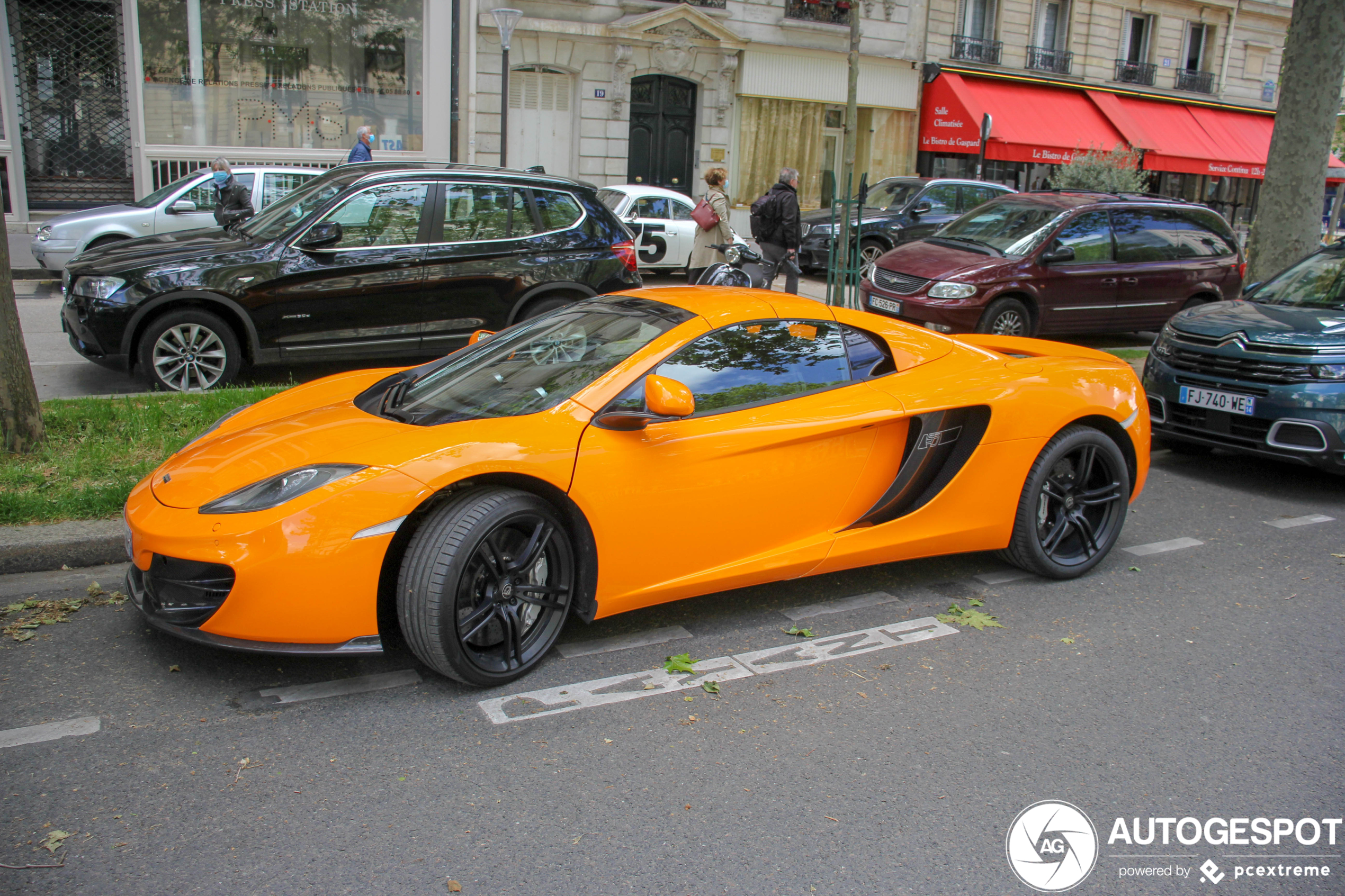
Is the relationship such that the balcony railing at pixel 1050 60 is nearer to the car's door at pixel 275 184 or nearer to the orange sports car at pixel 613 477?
the car's door at pixel 275 184

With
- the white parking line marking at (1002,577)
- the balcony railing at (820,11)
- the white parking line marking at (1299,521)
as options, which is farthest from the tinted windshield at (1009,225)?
the balcony railing at (820,11)

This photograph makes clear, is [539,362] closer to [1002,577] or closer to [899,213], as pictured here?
[1002,577]

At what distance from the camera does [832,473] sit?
420cm

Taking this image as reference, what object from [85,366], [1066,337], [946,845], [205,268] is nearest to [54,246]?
[85,366]

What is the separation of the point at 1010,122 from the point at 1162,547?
69.7 feet

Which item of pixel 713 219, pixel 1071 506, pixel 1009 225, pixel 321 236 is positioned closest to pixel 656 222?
pixel 713 219

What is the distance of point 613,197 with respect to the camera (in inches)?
606

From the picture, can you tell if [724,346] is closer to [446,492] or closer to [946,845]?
[446,492]

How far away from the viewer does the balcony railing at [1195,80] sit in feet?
93.9

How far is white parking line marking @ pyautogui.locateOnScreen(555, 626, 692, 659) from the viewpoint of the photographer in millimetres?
3959

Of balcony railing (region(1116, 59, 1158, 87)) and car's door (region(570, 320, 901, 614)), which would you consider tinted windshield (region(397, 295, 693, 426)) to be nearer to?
car's door (region(570, 320, 901, 614))

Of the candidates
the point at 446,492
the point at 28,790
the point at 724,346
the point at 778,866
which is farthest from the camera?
the point at 724,346

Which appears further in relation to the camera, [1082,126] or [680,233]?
[1082,126]

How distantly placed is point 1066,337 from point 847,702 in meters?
9.83
